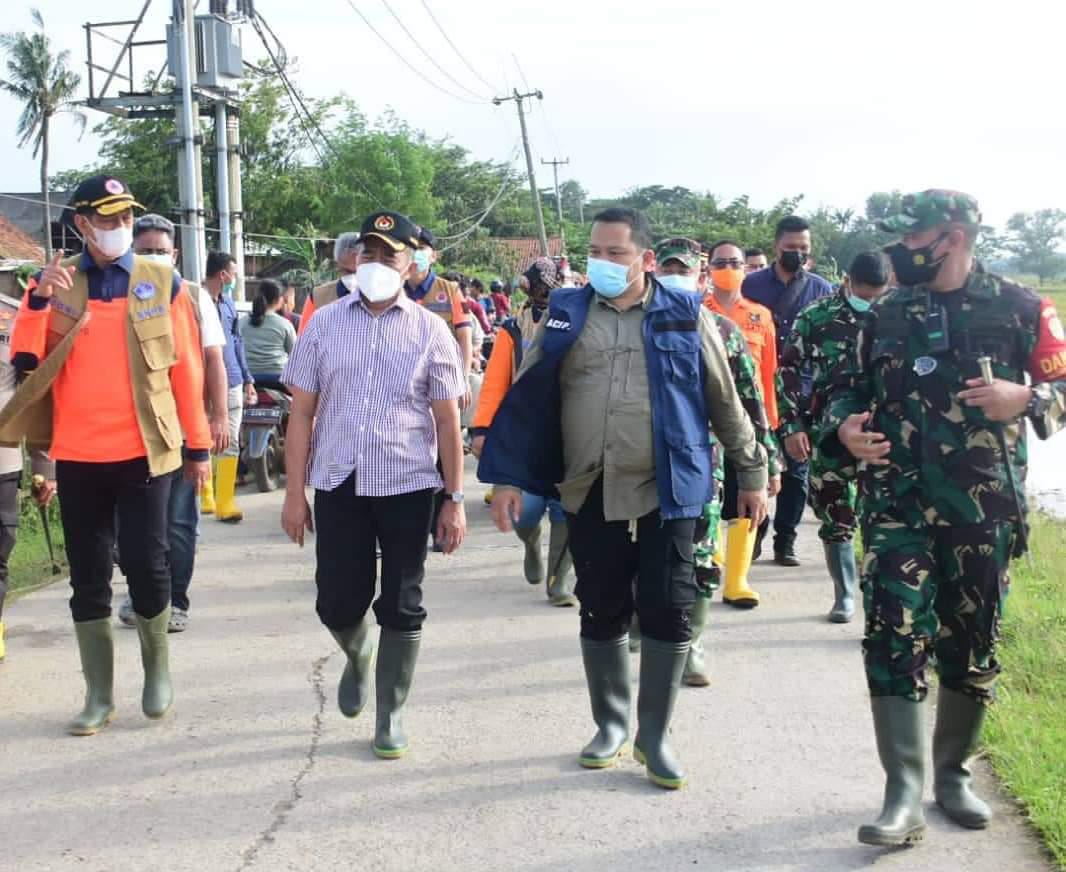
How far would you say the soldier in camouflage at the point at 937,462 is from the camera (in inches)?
157

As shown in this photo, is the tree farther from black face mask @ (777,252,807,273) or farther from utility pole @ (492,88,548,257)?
black face mask @ (777,252,807,273)

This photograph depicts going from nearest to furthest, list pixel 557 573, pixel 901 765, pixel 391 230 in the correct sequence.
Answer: pixel 901 765, pixel 391 230, pixel 557 573

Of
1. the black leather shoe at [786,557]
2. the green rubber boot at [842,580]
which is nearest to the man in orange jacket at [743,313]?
the green rubber boot at [842,580]

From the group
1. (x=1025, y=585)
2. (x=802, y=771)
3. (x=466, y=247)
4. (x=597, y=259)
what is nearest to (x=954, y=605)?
(x=802, y=771)

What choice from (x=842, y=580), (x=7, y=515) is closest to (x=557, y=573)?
(x=842, y=580)

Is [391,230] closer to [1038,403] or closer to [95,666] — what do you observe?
[95,666]

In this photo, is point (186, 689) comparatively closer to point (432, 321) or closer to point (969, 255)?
point (432, 321)

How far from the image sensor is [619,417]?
14.9 feet

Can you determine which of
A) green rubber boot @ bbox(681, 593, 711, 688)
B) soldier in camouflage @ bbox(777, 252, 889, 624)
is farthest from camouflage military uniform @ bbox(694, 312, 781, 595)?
soldier in camouflage @ bbox(777, 252, 889, 624)

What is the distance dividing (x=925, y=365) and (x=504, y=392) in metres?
3.30

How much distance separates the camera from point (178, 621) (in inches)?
270

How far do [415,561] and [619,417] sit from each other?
3.16ft

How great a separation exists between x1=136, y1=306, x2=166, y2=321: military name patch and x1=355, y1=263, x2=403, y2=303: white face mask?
0.90 m

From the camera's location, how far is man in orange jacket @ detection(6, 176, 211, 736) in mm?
5035
